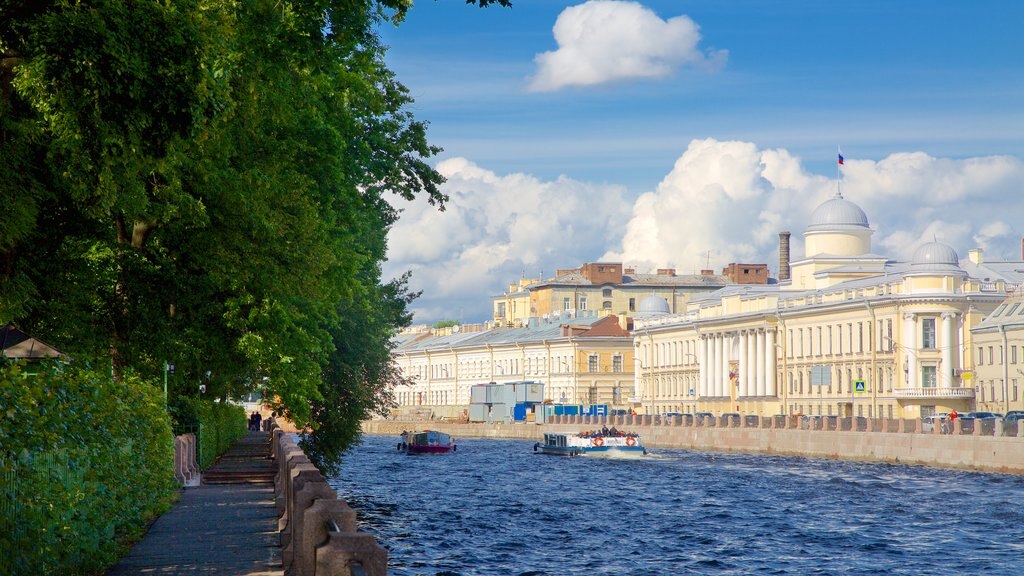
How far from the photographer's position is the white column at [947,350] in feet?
340

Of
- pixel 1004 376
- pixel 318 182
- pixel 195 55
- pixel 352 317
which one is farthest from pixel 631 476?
pixel 195 55

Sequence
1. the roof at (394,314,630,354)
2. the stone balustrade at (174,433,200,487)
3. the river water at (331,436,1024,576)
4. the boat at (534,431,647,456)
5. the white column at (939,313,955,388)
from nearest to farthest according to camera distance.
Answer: the stone balustrade at (174,433,200,487), the river water at (331,436,1024,576), the boat at (534,431,647,456), the white column at (939,313,955,388), the roof at (394,314,630,354)

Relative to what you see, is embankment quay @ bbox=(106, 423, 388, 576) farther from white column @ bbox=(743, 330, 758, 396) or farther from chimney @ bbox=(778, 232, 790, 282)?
chimney @ bbox=(778, 232, 790, 282)

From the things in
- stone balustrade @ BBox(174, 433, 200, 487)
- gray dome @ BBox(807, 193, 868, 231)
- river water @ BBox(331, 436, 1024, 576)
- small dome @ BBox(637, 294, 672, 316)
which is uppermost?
gray dome @ BBox(807, 193, 868, 231)

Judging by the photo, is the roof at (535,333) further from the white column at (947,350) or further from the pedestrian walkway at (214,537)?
the pedestrian walkway at (214,537)

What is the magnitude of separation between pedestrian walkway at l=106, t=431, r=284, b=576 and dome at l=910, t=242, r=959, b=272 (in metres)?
78.7

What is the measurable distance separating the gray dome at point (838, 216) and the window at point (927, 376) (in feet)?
96.5

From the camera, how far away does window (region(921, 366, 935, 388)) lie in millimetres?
104750

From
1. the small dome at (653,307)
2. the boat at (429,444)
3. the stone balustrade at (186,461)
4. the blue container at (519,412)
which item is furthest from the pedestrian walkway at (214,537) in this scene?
the small dome at (653,307)

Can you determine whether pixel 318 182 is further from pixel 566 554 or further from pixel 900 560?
pixel 900 560

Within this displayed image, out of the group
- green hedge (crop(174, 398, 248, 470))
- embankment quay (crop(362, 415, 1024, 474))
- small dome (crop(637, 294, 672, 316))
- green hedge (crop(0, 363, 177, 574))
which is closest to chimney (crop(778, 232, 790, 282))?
small dome (crop(637, 294, 672, 316))

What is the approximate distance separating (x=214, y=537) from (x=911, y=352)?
8958 centimetres

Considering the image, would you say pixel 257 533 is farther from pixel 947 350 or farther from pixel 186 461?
pixel 947 350

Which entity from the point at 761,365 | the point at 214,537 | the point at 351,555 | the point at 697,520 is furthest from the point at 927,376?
the point at 351,555
